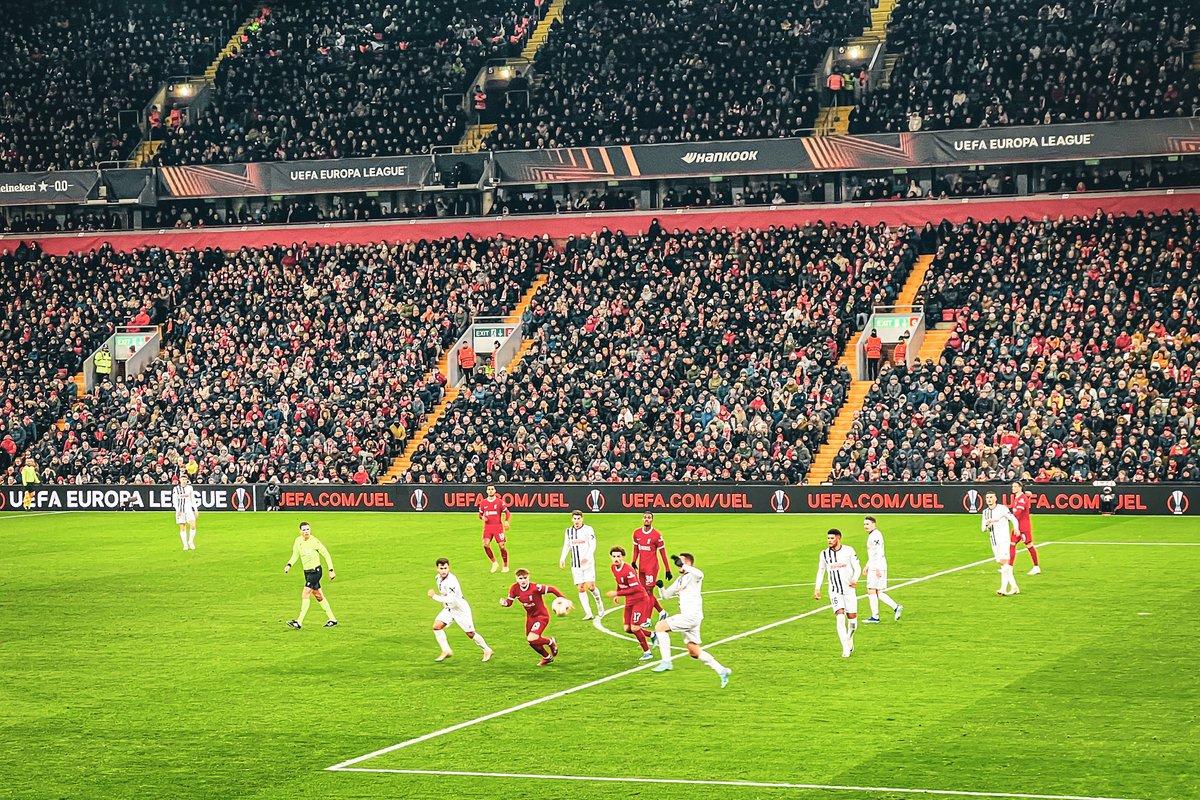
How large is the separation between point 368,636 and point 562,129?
4253 cm

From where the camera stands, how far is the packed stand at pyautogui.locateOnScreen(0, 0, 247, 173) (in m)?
71.9

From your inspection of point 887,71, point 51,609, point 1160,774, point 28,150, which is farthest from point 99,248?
point 1160,774

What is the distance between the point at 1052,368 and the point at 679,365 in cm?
1252

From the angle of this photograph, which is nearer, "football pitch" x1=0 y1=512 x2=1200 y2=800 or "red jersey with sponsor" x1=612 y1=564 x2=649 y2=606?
"football pitch" x1=0 y1=512 x2=1200 y2=800

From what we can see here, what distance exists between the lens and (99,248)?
70500 millimetres

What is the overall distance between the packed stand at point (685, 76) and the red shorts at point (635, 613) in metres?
42.1

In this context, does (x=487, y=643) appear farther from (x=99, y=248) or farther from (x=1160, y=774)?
(x=99, y=248)

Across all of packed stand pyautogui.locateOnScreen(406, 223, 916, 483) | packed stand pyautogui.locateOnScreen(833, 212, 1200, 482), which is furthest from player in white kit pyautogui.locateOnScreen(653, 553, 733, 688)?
packed stand pyautogui.locateOnScreen(406, 223, 916, 483)

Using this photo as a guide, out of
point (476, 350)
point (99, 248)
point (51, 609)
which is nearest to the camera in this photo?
point (51, 609)

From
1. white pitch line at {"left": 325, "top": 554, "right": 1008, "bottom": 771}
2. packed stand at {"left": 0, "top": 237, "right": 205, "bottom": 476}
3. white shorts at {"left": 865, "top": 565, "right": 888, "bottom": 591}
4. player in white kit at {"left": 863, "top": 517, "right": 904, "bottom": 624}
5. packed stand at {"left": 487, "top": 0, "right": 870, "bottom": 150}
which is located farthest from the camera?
packed stand at {"left": 487, "top": 0, "right": 870, "bottom": 150}

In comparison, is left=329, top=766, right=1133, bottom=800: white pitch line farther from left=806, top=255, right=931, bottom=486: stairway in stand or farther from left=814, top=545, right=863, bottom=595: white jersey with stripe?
left=806, top=255, right=931, bottom=486: stairway in stand

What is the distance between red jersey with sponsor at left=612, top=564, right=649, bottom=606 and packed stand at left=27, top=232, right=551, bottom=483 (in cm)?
3326

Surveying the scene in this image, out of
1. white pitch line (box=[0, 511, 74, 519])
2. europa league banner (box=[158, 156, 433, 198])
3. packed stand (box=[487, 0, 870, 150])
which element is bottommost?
white pitch line (box=[0, 511, 74, 519])

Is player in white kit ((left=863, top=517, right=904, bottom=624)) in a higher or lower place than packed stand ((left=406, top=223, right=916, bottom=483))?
lower
